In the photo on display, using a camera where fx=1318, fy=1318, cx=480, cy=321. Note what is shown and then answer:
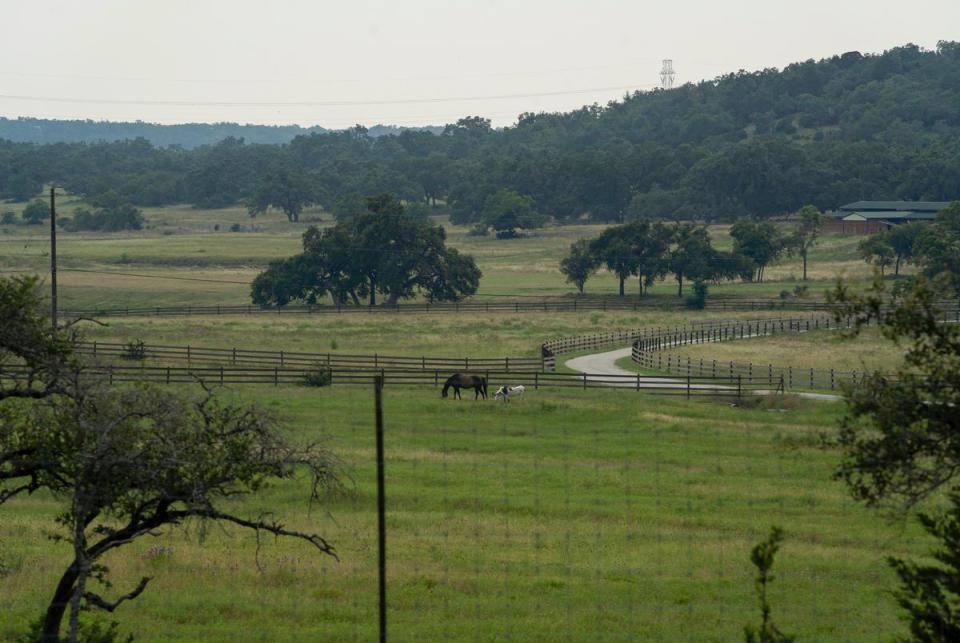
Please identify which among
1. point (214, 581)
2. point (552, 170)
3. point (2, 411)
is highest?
point (552, 170)

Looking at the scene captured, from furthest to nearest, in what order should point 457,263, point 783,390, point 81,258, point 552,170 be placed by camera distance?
point 552,170
point 81,258
point 457,263
point 783,390

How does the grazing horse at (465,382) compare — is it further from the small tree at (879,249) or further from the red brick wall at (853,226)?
the red brick wall at (853,226)

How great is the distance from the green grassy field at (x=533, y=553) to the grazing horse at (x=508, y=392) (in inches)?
320

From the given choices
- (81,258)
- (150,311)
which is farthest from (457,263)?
(81,258)

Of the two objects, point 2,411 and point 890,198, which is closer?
point 2,411

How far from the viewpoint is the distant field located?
3858 inches

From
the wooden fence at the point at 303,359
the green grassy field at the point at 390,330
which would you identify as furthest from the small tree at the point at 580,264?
the wooden fence at the point at 303,359

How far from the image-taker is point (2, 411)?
15.3m

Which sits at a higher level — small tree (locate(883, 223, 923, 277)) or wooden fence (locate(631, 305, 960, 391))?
small tree (locate(883, 223, 923, 277))

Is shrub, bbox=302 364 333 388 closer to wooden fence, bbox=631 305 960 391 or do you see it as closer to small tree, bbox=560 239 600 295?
wooden fence, bbox=631 305 960 391

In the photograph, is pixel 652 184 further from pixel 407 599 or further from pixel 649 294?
pixel 407 599

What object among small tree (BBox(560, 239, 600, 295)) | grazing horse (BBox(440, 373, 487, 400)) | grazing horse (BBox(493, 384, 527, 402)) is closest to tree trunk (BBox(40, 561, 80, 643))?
grazing horse (BBox(493, 384, 527, 402))

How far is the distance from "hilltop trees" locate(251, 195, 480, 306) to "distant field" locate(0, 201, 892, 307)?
638 cm

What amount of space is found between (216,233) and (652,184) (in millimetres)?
58680
